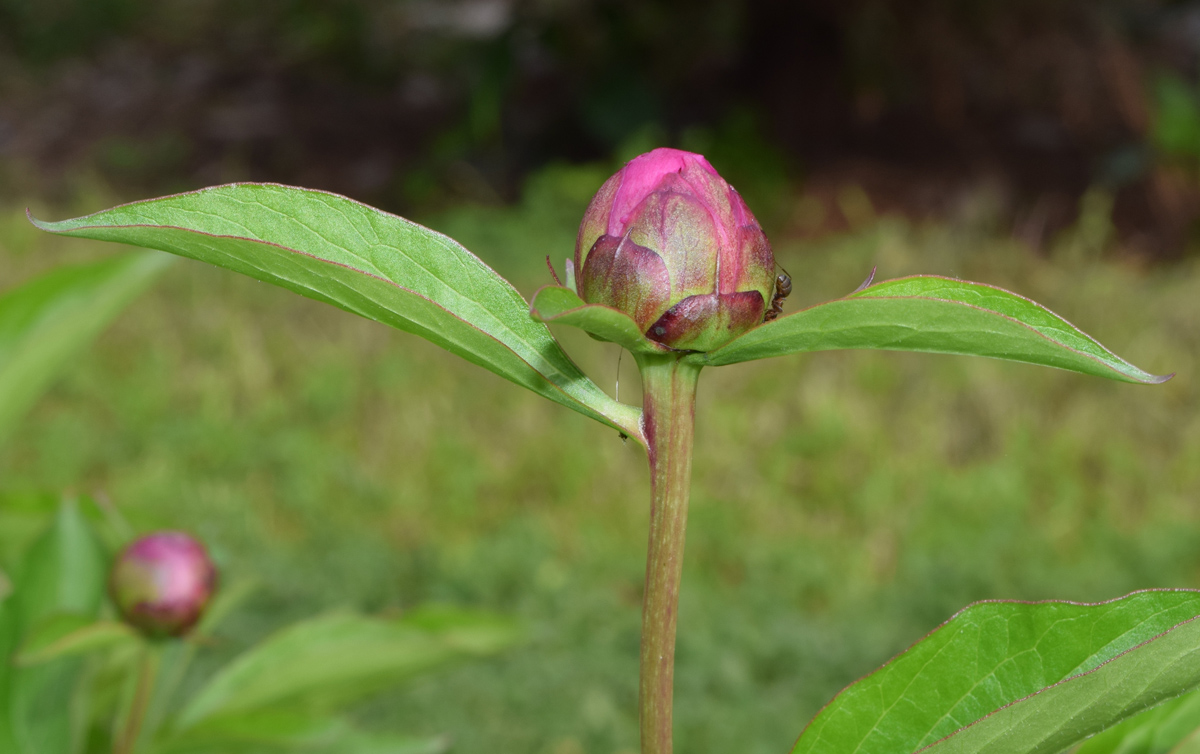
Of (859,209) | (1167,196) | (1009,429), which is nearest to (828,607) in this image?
(1009,429)

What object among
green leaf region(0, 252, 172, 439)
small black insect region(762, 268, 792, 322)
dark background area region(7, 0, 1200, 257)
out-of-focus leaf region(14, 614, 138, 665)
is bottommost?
out-of-focus leaf region(14, 614, 138, 665)

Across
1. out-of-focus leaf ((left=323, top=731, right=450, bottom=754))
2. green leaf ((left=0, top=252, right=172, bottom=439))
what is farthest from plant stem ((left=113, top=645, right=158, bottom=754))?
green leaf ((left=0, top=252, right=172, bottom=439))

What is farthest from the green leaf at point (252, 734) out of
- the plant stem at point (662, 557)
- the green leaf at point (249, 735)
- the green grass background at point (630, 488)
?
the green grass background at point (630, 488)

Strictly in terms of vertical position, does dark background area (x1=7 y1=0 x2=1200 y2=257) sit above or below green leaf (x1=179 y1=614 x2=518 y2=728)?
above

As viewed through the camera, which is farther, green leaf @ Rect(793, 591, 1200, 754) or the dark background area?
the dark background area

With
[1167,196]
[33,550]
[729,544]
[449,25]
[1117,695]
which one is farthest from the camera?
[449,25]

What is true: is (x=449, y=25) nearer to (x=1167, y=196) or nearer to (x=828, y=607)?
(x=1167, y=196)

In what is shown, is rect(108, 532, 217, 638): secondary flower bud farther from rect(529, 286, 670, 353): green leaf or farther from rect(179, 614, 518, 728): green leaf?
rect(529, 286, 670, 353): green leaf
